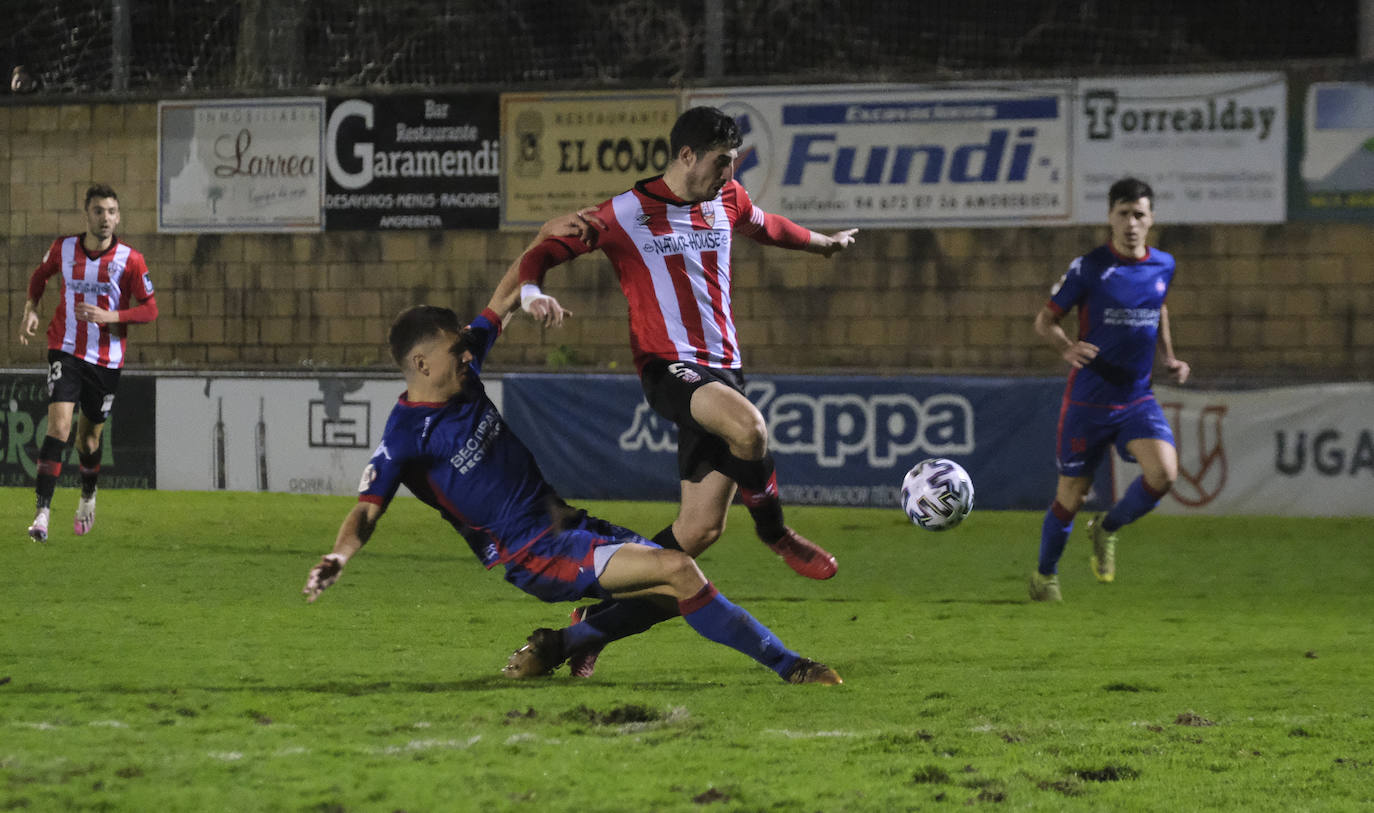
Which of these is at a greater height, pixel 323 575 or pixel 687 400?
pixel 687 400

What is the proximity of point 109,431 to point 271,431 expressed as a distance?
155 cm

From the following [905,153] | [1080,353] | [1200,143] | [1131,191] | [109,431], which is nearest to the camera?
[1080,353]

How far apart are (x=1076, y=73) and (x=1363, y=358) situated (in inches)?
145

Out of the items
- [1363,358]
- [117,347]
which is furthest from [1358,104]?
[117,347]

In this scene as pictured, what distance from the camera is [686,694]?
494cm

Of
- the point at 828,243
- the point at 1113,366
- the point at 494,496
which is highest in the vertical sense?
the point at 828,243

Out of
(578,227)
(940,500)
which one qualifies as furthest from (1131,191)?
(578,227)

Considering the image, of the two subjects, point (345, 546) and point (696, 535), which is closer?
point (345, 546)

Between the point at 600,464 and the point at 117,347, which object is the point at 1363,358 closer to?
the point at 600,464

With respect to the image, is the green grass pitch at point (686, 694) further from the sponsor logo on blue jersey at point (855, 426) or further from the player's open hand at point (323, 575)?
the sponsor logo on blue jersey at point (855, 426)

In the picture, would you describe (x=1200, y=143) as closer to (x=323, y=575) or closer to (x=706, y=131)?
(x=706, y=131)

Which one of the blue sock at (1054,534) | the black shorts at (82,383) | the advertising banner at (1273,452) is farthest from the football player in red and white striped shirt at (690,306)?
the advertising banner at (1273,452)

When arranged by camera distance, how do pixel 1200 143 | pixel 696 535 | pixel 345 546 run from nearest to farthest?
pixel 345 546 → pixel 696 535 → pixel 1200 143

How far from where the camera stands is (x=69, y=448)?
1375 centimetres
